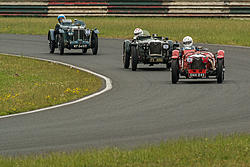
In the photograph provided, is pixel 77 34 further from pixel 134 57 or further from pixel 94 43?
pixel 134 57

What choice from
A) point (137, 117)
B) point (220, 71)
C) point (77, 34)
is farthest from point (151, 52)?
point (137, 117)

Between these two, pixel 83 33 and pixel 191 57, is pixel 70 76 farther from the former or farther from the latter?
pixel 83 33

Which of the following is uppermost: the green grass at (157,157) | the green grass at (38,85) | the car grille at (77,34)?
the car grille at (77,34)

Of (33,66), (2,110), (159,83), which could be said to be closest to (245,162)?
(2,110)

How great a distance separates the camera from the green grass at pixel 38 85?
13748 millimetres

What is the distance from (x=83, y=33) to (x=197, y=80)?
9192mm

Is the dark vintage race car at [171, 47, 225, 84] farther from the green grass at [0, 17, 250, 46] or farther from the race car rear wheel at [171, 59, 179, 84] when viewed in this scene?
the green grass at [0, 17, 250, 46]

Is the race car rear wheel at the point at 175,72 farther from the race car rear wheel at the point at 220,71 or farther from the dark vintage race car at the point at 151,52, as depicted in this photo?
the dark vintage race car at the point at 151,52

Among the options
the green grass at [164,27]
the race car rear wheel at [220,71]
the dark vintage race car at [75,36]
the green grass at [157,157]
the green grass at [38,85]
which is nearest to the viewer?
the green grass at [157,157]

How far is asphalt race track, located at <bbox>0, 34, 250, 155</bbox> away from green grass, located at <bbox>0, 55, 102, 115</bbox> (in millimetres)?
676

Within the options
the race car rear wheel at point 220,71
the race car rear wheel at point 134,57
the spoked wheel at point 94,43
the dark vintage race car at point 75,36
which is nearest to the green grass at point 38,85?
the race car rear wheel at point 134,57

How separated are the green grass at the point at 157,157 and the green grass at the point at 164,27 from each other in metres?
21.6

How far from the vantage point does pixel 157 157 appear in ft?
26.7

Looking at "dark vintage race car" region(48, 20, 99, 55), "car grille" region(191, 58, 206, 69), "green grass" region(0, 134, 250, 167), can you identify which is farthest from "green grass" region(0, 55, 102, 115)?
"green grass" region(0, 134, 250, 167)
